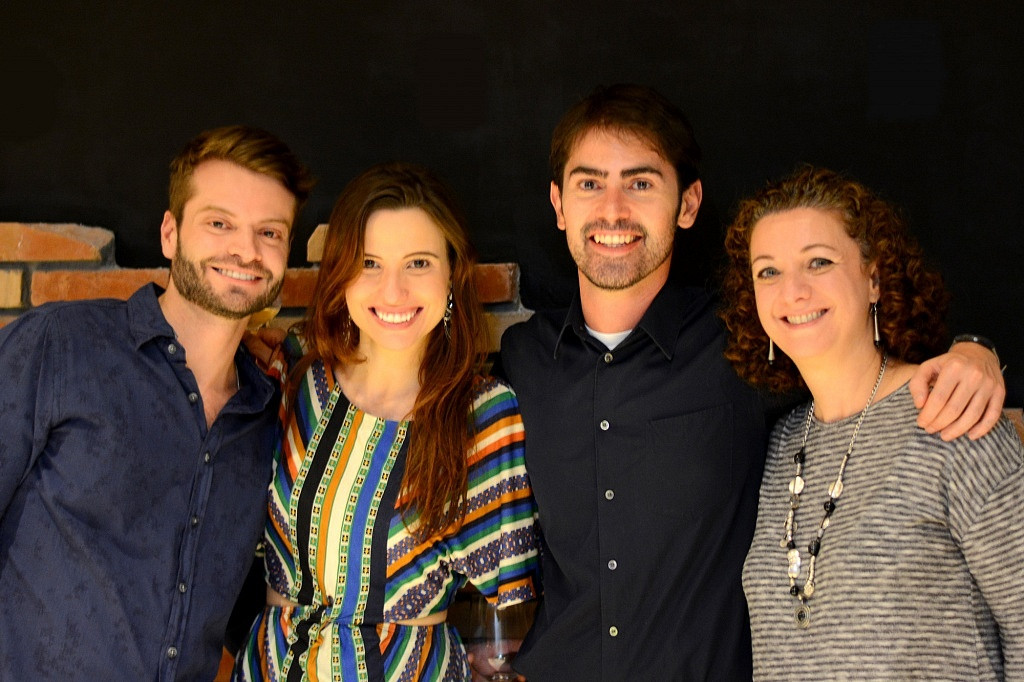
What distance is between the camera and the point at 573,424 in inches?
87.0

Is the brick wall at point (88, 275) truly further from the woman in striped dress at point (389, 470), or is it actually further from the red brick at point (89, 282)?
the woman in striped dress at point (389, 470)

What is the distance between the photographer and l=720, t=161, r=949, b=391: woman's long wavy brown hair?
1.97m

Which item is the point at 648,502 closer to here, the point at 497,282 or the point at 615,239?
the point at 615,239

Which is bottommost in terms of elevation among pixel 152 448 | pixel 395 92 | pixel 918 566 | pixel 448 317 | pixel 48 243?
pixel 918 566

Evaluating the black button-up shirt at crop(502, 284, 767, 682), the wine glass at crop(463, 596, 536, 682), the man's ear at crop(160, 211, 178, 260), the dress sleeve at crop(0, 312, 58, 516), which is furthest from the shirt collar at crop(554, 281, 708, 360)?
the dress sleeve at crop(0, 312, 58, 516)

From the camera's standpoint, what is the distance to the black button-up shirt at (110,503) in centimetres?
193

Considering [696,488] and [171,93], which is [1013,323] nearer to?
[696,488]

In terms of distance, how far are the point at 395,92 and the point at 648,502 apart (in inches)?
50.7

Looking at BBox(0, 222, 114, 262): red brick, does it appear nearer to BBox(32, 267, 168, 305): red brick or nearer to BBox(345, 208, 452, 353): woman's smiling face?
BBox(32, 267, 168, 305): red brick

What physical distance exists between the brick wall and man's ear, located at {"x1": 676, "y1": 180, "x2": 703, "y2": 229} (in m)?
0.51

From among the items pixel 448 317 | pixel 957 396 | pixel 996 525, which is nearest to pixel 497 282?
pixel 448 317

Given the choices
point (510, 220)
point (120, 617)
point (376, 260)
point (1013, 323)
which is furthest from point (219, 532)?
point (1013, 323)

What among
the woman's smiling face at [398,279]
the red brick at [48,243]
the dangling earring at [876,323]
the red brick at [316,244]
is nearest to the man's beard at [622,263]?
the woman's smiling face at [398,279]

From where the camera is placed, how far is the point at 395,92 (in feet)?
8.69
